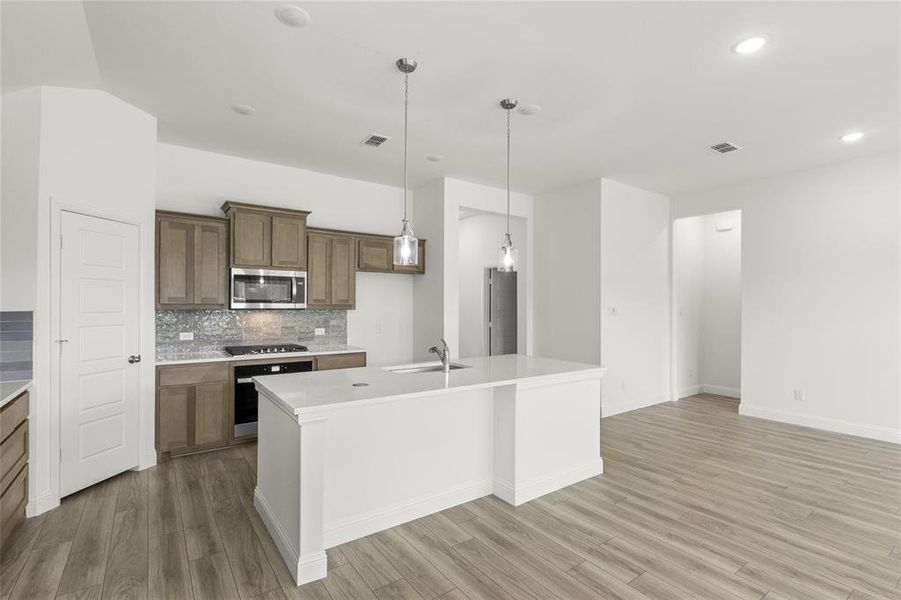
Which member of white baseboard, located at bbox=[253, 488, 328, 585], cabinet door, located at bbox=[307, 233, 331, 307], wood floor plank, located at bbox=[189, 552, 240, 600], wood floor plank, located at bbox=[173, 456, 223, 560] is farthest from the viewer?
cabinet door, located at bbox=[307, 233, 331, 307]

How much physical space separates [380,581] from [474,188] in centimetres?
459

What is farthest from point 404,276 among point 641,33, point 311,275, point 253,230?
point 641,33

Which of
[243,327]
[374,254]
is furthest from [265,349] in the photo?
[374,254]

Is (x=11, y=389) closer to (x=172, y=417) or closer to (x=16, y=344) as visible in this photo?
(x=16, y=344)

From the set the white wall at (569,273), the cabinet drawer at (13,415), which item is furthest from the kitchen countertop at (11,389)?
the white wall at (569,273)

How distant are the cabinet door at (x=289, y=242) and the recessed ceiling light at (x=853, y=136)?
516cm

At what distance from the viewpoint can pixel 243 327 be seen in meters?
4.78

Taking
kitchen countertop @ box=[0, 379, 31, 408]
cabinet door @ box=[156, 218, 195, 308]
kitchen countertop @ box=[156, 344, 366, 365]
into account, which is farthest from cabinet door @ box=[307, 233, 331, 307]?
kitchen countertop @ box=[0, 379, 31, 408]

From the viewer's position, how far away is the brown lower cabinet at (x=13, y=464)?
246 cm

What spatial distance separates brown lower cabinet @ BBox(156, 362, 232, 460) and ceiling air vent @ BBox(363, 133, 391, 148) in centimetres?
241

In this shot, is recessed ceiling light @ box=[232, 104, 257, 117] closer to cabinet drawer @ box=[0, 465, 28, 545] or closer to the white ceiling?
the white ceiling

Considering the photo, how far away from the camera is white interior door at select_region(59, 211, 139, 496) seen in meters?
3.14

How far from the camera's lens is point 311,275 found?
16.1 feet

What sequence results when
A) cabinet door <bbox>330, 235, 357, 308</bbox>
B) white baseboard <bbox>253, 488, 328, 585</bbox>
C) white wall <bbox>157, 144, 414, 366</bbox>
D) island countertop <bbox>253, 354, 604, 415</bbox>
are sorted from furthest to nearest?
cabinet door <bbox>330, 235, 357, 308</bbox>, white wall <bbox>157, 144, 414, 366</bbox>, island countertop <bbox>253, 354, 604, 415</bbox>, white baseboard <bbox>253, 488, 328, 585</bbox>
